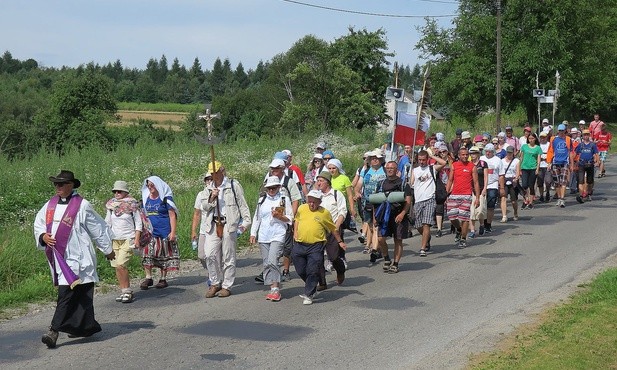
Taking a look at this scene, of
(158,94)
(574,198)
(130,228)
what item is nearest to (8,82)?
(158,94)

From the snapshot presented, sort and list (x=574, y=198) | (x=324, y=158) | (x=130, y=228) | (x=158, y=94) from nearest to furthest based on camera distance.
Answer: (x=130, y=228) → (x=324, y=158) → (x=574, y=198) → (x=158, y=94)

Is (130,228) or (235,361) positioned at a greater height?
(130,228)

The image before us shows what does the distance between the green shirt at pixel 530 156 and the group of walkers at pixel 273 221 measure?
241cm

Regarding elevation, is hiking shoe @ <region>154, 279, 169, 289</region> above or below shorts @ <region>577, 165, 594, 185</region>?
below

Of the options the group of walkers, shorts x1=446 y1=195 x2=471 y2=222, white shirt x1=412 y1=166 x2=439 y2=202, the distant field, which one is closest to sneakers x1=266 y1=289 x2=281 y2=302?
the group of walkers

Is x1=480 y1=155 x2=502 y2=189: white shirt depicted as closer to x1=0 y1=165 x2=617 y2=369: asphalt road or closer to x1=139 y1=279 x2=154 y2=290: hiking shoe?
x1=0 y1=165 x2=617 y2=369: asphalt road

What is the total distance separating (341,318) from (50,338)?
330 centimetres

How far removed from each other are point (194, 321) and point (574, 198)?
15580 mm

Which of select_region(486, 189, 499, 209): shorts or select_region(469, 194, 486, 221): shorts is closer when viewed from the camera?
select_region(469, 194, 486, 221): shorts

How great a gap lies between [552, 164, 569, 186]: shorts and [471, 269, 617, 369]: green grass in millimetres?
11104

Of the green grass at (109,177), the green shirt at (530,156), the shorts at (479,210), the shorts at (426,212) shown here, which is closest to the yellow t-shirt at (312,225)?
the green grass at (109,177)

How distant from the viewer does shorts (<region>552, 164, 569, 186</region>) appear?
21156mm

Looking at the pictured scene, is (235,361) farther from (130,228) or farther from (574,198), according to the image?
(574,198)

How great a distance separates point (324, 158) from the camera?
14.6 metres
